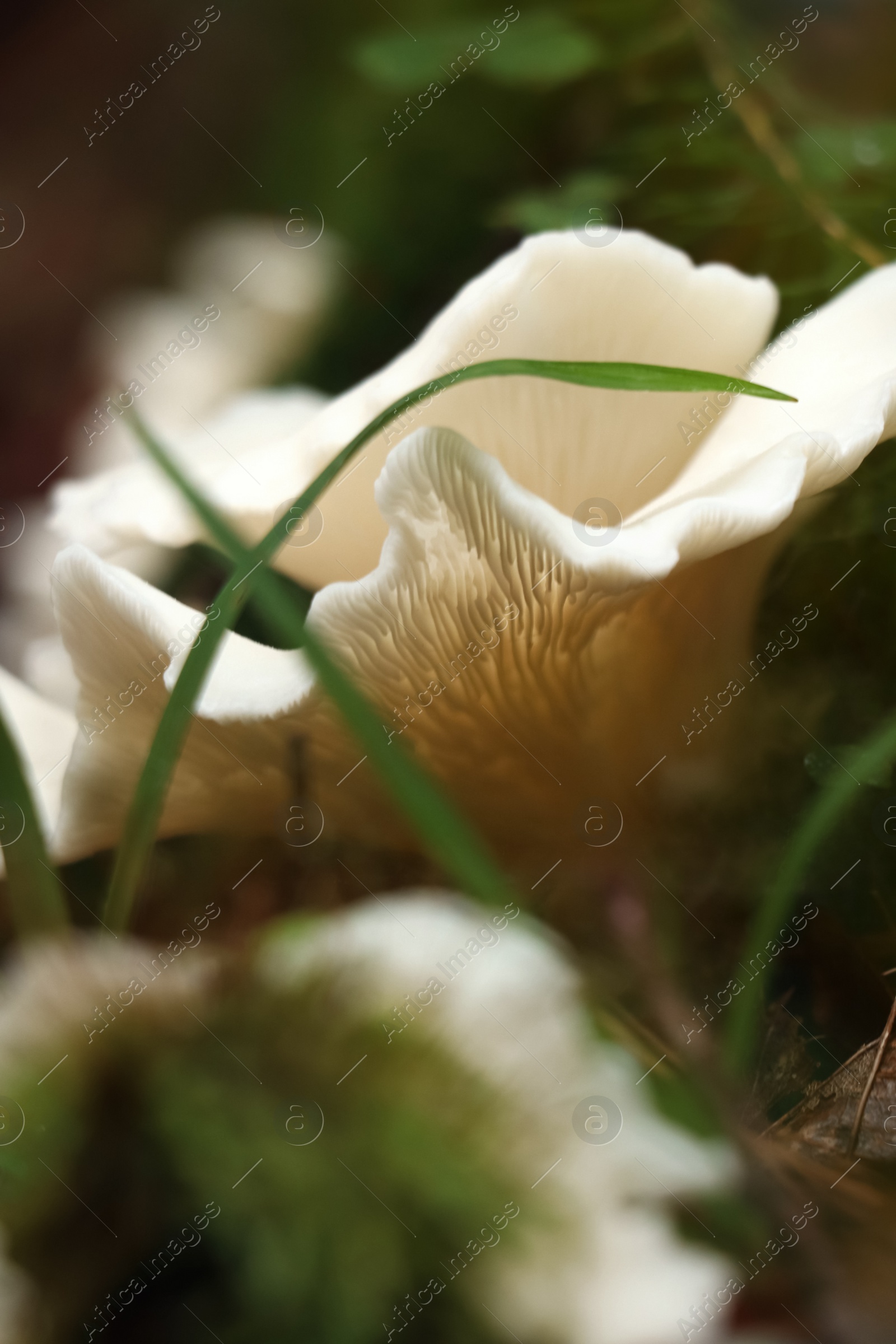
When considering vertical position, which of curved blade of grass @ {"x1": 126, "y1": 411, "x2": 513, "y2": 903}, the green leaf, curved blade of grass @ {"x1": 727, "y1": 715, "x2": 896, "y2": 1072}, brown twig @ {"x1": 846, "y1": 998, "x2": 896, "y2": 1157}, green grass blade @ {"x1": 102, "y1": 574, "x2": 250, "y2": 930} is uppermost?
the green leaf

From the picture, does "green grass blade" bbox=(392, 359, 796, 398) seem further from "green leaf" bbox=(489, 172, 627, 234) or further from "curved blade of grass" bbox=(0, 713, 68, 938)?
"green leaf" bbox=(489, 172, 627, 234)

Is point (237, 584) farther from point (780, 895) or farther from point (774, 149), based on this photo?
point (774, 149)

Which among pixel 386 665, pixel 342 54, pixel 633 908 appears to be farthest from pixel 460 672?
pixel 342 54

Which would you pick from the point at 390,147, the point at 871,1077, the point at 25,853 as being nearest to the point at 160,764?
the point at 25,853

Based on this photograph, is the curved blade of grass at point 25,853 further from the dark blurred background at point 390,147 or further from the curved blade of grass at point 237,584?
the dark blurred background at point 390,147

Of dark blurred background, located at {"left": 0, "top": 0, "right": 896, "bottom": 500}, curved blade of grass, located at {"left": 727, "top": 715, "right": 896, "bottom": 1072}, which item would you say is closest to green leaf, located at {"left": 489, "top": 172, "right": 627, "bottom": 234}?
dark blurred background, located at {"left": 0, "top": 0, "right": 896, "bottom": 500}

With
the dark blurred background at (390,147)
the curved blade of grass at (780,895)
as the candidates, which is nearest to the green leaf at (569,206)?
the dark blurred background at (390,147)

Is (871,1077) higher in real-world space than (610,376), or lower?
lower

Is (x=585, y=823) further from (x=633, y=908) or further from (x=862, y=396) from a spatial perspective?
(x=862, y=396)
